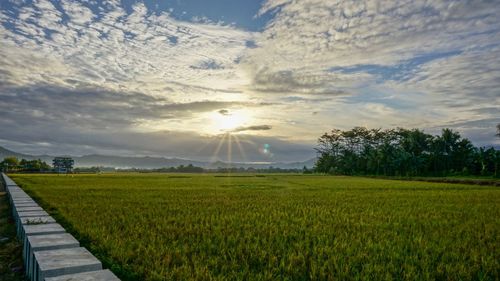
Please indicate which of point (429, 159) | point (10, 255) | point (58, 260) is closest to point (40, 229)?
point (10, 255)

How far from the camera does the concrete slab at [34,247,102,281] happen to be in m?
3.94

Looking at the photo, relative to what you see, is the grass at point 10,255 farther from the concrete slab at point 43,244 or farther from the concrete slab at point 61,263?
the concrete slab at point 61,263

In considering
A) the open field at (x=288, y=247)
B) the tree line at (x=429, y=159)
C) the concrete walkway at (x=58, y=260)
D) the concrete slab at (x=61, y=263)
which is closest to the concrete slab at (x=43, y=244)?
the concrete walkway at (x=58, y=260)

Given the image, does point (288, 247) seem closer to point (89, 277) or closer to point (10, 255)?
point (89, 277)

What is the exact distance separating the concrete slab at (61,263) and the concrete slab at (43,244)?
229mm

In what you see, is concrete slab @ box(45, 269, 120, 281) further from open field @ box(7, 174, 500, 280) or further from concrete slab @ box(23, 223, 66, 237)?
concrete slab @ box(23, 223, 66, 237)

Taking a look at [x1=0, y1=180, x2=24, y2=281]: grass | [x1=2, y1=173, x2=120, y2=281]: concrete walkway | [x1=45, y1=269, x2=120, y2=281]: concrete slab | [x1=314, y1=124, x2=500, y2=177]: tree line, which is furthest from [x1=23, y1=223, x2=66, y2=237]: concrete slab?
[x1=314, y1=124, x2=500, y2=177]: tree line

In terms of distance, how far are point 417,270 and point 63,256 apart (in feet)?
16.7

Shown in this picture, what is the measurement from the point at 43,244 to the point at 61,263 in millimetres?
1183

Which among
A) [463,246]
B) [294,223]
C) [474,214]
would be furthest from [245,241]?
[474,214]

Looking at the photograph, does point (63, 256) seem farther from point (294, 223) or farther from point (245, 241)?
point (294, 223)

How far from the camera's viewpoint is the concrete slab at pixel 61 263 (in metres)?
3.94

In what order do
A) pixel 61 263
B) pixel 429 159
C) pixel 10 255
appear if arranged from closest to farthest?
pixel 61 263 → pixel 10 255 → pixel 429 159

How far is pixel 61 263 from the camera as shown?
165 inches
